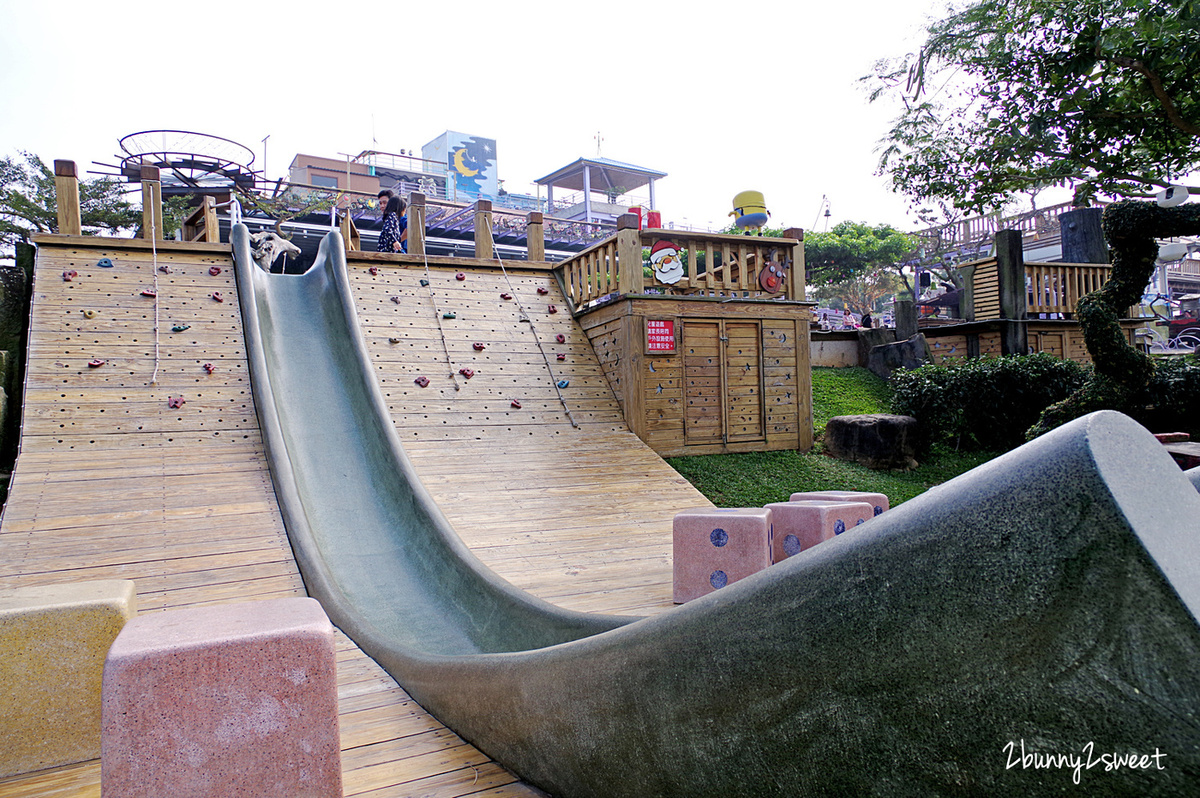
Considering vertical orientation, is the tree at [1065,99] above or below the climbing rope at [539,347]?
above

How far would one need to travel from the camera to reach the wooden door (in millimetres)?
8070

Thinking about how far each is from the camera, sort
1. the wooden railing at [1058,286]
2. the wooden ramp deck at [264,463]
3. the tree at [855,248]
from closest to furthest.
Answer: the wooden ramp deck at [264,463], the wooden railing at [1058,286], the tree at [855,248]

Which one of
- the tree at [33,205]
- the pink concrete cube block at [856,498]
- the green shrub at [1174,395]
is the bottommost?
the pink concrete cube block at [856,498]

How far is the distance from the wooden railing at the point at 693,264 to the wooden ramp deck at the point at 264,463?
85 cm

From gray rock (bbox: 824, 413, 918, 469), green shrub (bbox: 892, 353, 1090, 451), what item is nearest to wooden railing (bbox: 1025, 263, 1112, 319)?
green shrub (bbox: 892, 353, 1090, 451)

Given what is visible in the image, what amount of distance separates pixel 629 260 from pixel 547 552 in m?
4.01

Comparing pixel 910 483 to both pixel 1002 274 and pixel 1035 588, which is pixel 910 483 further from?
pixel 1035 588

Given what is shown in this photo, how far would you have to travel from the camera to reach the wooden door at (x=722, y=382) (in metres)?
8.07

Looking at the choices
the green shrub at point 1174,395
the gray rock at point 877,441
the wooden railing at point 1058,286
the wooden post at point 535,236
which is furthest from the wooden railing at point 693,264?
the wooden railing at point 1058,286

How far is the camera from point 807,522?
14.4ft

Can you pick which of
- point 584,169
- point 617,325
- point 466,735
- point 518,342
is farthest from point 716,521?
point 584,169

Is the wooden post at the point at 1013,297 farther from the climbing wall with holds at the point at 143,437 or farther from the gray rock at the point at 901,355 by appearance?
the climbing wall with holds at the point at 143,437

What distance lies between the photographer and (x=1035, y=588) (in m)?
1.17

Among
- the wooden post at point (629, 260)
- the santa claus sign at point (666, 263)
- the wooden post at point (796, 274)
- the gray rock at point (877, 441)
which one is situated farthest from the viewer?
the wooden post at point (796, 274)
